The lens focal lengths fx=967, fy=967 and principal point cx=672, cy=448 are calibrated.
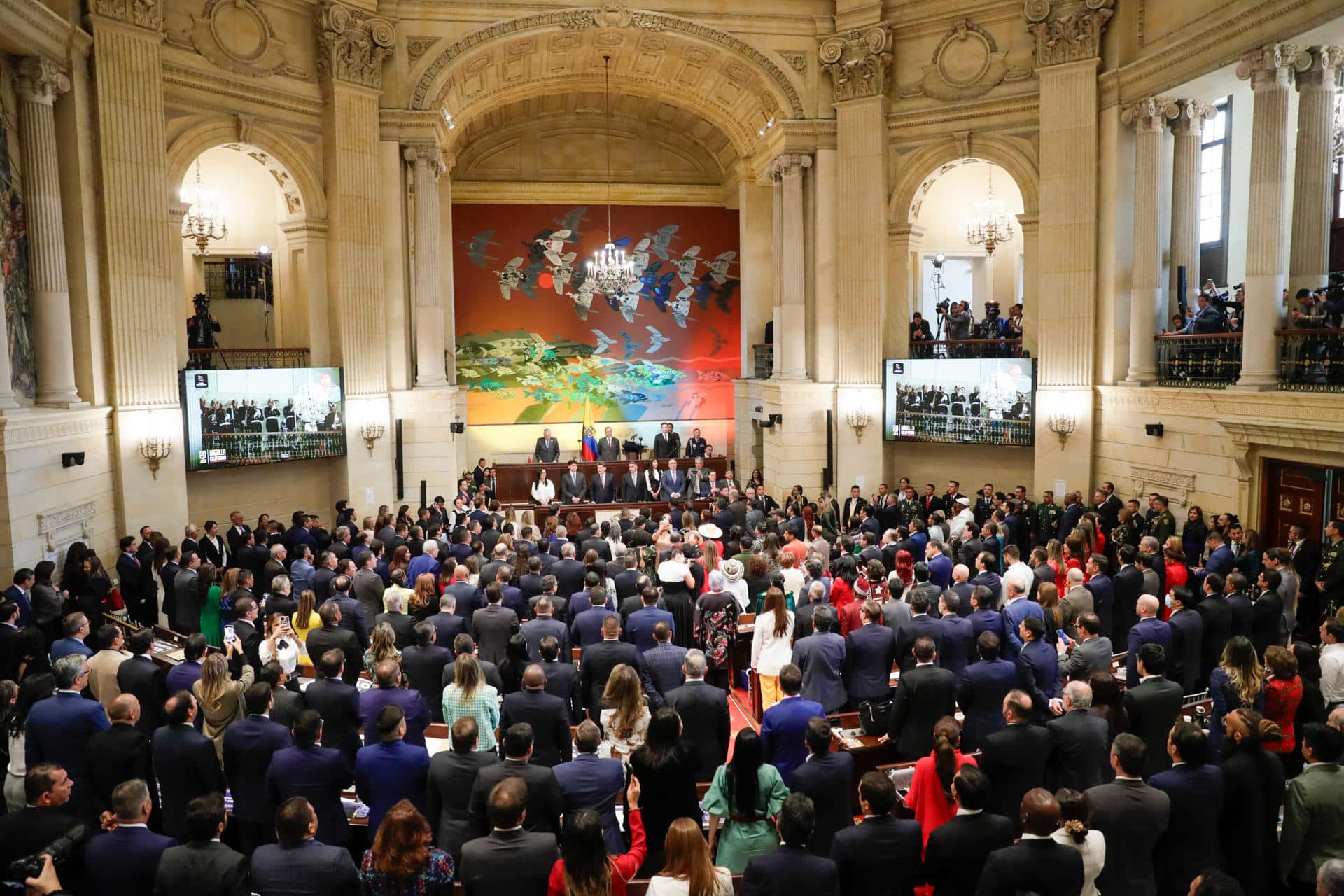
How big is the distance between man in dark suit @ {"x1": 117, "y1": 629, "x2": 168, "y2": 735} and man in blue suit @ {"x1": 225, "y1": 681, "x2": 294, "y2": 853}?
1152 mm

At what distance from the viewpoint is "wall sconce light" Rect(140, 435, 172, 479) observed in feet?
44.2

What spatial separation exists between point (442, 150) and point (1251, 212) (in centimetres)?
1497

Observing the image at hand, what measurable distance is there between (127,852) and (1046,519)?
1322 centimetres

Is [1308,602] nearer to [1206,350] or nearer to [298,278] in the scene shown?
[1206,350]

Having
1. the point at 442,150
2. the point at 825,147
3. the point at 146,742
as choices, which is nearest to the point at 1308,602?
the point at 146,742

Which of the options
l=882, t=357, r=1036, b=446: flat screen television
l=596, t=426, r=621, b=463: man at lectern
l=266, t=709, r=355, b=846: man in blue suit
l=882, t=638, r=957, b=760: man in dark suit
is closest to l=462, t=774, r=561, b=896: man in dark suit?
l=266, t=709, r=355, b=846: man in blue suit

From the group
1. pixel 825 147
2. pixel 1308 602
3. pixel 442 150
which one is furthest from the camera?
pixel 442 150

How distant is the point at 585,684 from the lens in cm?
688

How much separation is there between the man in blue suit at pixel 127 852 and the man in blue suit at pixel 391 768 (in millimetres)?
1025

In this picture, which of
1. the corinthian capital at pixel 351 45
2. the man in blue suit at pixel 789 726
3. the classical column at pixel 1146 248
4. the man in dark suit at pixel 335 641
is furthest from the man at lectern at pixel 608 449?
the man in blue suit at pixel 789 726

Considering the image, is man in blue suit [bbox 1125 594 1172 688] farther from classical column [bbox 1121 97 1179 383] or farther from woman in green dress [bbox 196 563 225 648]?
classical column [bbox 1121 97 1179 383]

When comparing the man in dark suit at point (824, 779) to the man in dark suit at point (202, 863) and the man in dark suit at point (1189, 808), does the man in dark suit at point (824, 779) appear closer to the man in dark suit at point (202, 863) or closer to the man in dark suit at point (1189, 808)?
the man in dark suit at point (1189, 808)

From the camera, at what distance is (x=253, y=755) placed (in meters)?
5.45

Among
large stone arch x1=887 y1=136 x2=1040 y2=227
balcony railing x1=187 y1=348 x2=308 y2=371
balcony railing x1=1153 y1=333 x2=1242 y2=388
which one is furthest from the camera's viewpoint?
large stone arch x1=887 y1=136 x2=1040 y2=227
